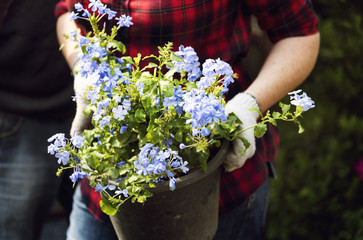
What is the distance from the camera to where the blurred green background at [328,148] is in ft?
7.88

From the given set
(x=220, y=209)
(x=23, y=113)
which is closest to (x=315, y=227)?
(x=220, y=209)

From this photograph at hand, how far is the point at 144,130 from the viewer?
1.12 meters

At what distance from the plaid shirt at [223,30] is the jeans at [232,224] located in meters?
0.03

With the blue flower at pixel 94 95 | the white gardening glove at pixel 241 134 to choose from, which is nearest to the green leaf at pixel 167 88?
the blue flower at pixel 94 95

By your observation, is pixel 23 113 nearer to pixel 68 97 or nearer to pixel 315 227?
pixel 68 97

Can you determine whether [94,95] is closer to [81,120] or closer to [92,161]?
[92,161]

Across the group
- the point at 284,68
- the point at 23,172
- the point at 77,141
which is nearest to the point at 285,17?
the point at 284,68

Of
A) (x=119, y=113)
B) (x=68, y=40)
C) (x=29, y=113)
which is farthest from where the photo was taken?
(x=29, y=113)

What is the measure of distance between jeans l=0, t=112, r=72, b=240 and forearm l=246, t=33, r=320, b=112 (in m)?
0.99

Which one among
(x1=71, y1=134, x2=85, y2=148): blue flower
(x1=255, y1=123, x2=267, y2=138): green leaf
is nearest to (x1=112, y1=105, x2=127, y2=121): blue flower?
(x1=71, y1=134, x2=85, y2=148): blue flower

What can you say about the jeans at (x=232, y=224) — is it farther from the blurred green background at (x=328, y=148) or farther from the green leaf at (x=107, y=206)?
the blurred green background at (x=328, y=148)

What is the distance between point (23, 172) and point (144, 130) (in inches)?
41.1

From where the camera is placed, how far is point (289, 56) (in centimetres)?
146

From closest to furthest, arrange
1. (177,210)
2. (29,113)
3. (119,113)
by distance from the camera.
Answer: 1. (119,113)
2. (177,210)
3. (29,113)
